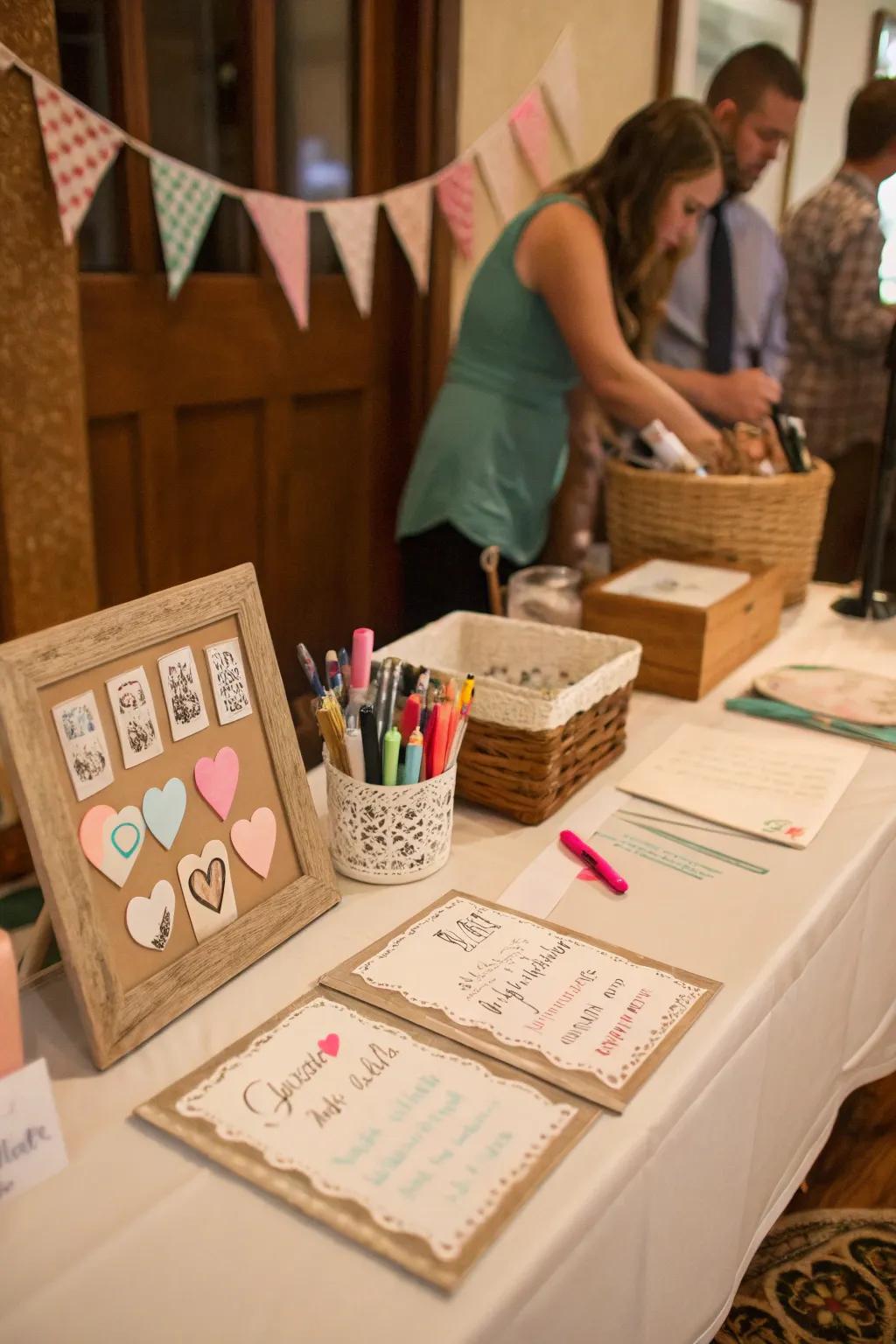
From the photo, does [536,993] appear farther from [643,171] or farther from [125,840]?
[643,171]

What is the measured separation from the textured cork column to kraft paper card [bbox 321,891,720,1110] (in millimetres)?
1112

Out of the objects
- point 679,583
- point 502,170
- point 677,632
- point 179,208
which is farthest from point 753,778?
point 502,170

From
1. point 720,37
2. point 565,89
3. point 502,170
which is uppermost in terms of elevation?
point 720,37

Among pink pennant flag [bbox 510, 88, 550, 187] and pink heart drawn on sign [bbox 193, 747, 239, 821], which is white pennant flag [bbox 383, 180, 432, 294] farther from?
pink heart drawn on sign [bbox 193, 747, 239, 821]

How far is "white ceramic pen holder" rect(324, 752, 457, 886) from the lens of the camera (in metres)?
0.85

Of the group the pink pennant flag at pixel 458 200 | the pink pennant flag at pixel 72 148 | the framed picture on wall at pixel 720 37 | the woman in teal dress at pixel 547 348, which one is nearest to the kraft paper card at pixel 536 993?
the woman in teal dress at pixel 547 348

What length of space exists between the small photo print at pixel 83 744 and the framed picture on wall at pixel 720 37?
256 centimetres

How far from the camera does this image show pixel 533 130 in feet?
7.63

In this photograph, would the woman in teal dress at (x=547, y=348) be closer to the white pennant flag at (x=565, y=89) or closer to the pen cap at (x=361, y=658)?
the white pennant flag at (x=565, y=89)

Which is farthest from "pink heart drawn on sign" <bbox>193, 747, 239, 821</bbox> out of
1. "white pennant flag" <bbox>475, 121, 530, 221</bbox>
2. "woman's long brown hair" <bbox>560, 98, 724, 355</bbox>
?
"white pennant flag" <bbox>475, 121, 530, 221</bbox>

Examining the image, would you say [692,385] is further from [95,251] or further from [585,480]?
[95,251]

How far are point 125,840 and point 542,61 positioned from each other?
219 cm

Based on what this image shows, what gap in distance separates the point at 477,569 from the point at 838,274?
4.81 ft

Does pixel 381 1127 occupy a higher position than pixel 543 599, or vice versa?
pixel 543 599
